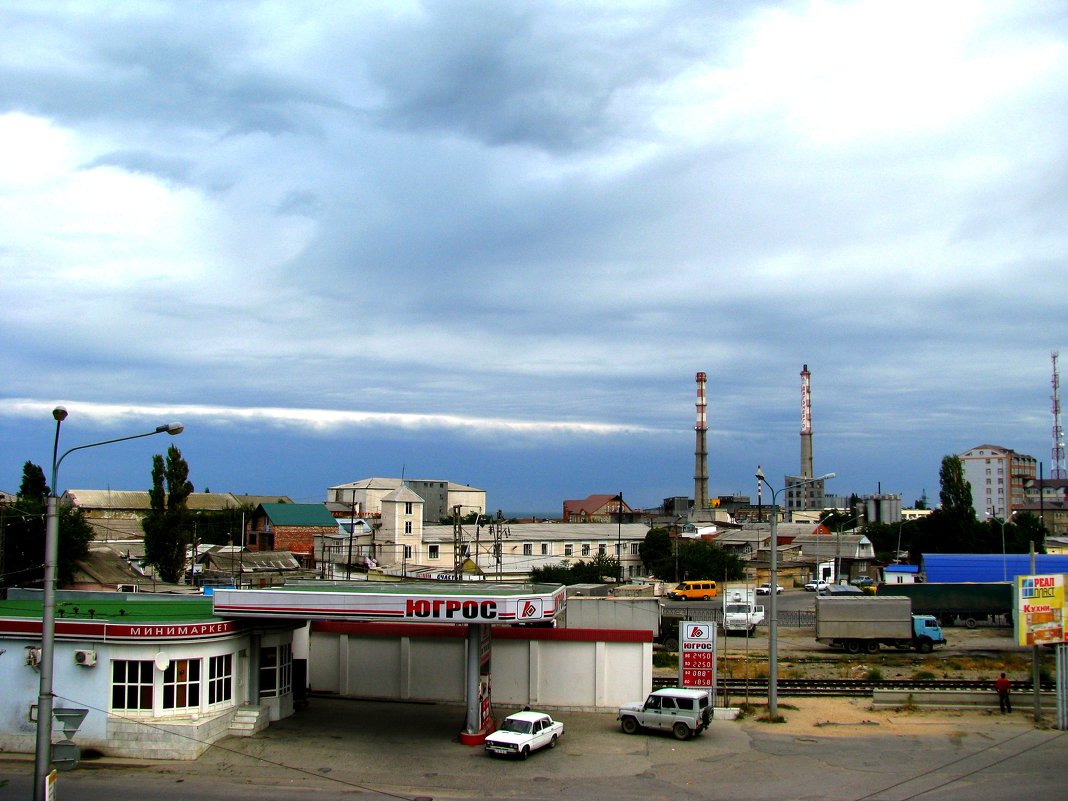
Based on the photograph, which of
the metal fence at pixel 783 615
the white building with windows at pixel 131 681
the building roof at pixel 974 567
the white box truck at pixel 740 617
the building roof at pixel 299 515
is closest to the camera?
the white building with windows at pixel 131 681

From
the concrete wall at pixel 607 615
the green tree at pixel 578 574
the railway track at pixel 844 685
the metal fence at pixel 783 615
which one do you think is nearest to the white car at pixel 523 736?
the railway track at pixel 844 685

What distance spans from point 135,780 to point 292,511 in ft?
287

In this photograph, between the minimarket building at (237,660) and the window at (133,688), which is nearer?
the minimarket building at (237,660)

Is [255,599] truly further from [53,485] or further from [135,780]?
[53,485]

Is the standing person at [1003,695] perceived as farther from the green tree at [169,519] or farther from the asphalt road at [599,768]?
the green tree at [169,519]

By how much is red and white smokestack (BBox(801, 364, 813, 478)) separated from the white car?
5397 inches

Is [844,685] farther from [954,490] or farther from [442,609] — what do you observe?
[954,490]

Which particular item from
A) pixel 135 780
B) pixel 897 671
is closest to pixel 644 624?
pixel 897 671

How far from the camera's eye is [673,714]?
2769cm

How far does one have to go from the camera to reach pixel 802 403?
159375 millimetres

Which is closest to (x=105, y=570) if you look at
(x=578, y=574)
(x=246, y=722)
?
(x=578, y=574)

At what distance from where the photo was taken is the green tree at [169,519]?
6588 cm

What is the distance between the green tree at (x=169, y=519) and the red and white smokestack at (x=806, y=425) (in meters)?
115

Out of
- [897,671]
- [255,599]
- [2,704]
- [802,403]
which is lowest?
[897,671]
